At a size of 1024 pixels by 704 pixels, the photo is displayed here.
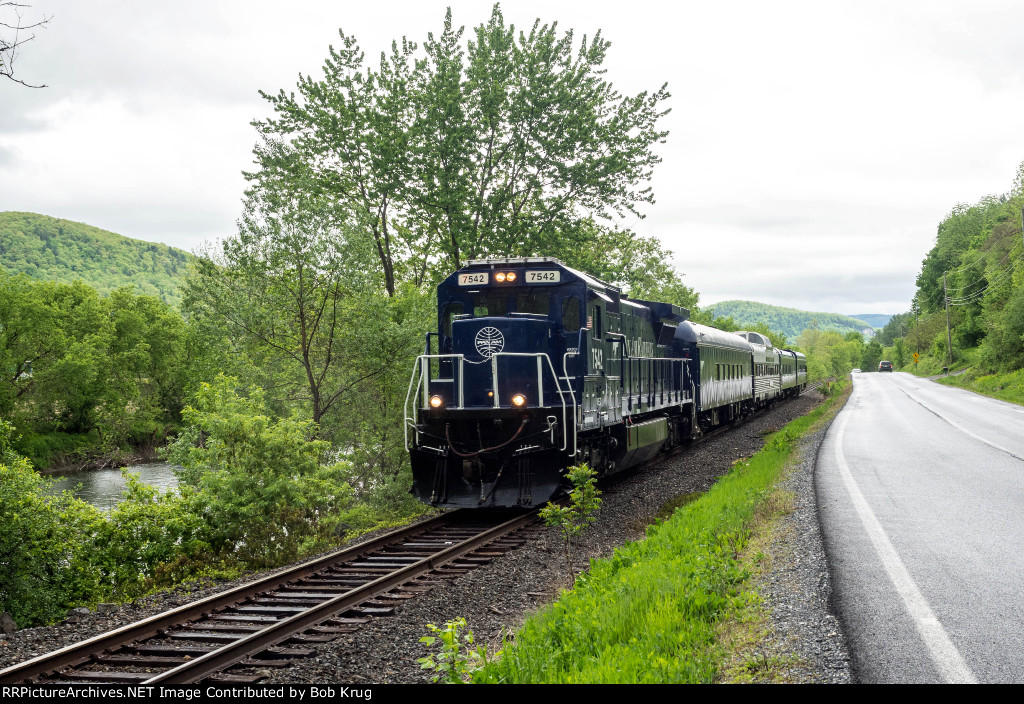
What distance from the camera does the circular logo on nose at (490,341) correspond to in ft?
40.9

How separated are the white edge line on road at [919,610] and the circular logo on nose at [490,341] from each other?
6.04 m

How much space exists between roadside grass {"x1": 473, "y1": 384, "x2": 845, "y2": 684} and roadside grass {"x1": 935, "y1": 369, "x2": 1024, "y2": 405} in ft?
104

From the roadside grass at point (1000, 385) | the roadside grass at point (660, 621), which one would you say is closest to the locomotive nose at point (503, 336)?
the roadside grass at point (660, 621)

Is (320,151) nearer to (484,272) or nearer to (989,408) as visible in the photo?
(484,272)

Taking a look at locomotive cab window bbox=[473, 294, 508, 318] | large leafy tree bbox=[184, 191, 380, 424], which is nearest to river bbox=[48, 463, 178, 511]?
large leafy tree bbox=[184, 191, 380, 424]

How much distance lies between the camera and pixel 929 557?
21.9 feet

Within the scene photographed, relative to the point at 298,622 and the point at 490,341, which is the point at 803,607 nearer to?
the point at 298,622

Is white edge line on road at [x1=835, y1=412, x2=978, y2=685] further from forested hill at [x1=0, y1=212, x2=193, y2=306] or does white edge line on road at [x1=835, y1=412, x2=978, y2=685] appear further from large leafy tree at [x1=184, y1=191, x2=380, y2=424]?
forested hill at [x1=0, y1=212, x2=193, y2=306]

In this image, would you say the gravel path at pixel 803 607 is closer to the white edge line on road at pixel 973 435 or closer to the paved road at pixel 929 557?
the paved road at pixel 929 557

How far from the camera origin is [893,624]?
4957 mm

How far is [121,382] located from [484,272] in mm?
36419

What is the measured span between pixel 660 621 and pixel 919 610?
1864 mm

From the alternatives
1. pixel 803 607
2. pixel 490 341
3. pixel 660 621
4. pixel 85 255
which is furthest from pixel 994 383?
pixel 85 255
